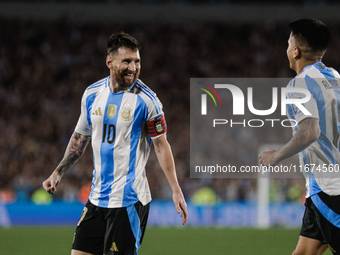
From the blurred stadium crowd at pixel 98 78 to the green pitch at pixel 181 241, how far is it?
277cm

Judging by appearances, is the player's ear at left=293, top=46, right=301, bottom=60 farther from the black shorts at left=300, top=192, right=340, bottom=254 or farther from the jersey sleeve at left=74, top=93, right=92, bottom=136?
the jersey sleeve at left=74, top=93, right=92, bottom=136

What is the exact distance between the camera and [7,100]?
58.9 ft

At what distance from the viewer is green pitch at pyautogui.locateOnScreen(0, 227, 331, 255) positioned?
8.41 meters

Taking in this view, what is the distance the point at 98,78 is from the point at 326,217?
649 inches

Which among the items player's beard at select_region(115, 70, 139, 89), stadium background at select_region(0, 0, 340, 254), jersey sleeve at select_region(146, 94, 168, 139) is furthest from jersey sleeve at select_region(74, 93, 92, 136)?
stadium background at select_region(0, 0, 340, 254)

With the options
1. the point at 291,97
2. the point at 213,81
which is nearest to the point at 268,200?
the point at 213,81

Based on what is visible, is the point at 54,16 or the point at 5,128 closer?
the point at 5,128

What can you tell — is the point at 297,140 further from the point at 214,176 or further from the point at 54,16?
the point at 54,16

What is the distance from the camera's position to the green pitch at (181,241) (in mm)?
8414

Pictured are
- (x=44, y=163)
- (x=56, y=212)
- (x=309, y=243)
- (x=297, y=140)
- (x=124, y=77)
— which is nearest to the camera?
(x=297, y=140)

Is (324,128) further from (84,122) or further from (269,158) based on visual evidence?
(84,122)

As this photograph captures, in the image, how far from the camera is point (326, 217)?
331cm

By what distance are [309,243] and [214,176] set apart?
42.2 feet

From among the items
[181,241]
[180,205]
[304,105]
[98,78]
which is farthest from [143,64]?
[304,105]
